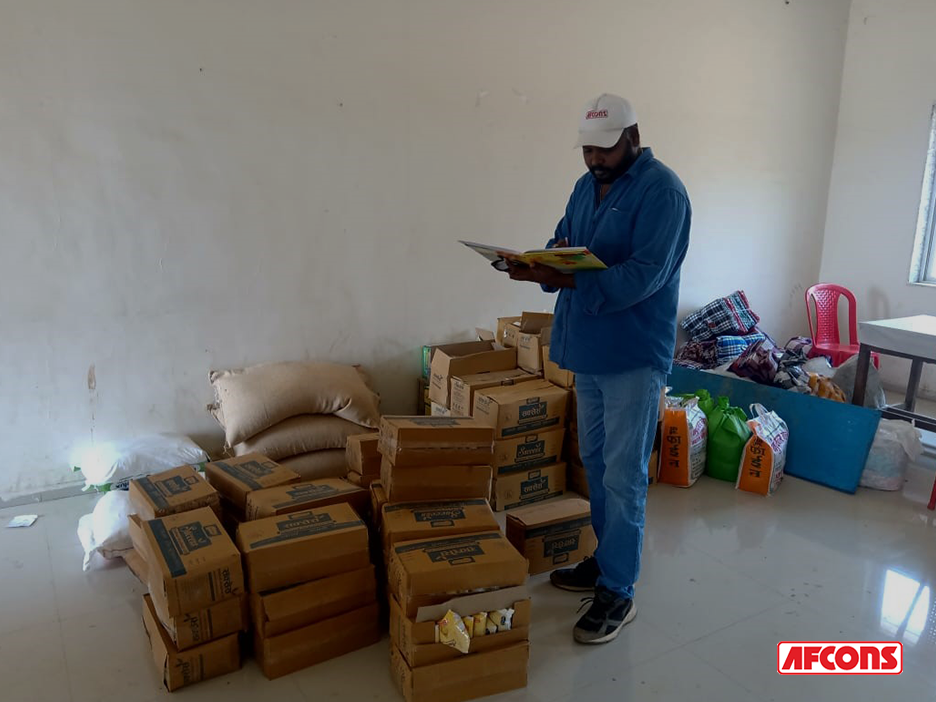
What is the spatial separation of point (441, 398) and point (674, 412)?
1.15 m

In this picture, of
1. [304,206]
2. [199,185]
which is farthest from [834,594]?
[199,185]

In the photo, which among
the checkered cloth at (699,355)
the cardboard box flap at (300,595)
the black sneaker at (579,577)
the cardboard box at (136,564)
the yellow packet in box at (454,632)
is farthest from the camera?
the checkered cloth at (699,355)

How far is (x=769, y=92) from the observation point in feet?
16.7

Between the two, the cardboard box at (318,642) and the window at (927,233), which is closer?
the cardboard box at (318,642)

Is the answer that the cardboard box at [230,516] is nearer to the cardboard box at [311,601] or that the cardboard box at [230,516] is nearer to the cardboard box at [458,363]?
the cardboard box at [311,601]

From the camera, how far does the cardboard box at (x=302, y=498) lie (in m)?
2.19

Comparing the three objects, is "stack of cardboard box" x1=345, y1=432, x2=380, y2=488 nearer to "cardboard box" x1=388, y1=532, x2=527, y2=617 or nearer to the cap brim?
"cardboard box" x1=388, y1=532, x2=527, y2=617

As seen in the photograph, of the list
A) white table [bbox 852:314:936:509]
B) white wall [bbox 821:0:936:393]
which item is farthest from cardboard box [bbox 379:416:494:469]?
white wall [bbox 821:0:936:393]

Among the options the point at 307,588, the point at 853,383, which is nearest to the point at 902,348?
the point at 853,383

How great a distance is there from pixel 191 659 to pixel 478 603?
810 mm

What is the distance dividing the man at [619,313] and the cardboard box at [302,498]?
817 mm

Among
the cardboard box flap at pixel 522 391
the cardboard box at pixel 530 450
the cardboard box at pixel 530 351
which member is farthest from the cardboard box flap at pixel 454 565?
the cardboard box at pixel 530 351

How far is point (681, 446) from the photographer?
3.33m

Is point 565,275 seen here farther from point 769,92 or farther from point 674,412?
point 769,92
